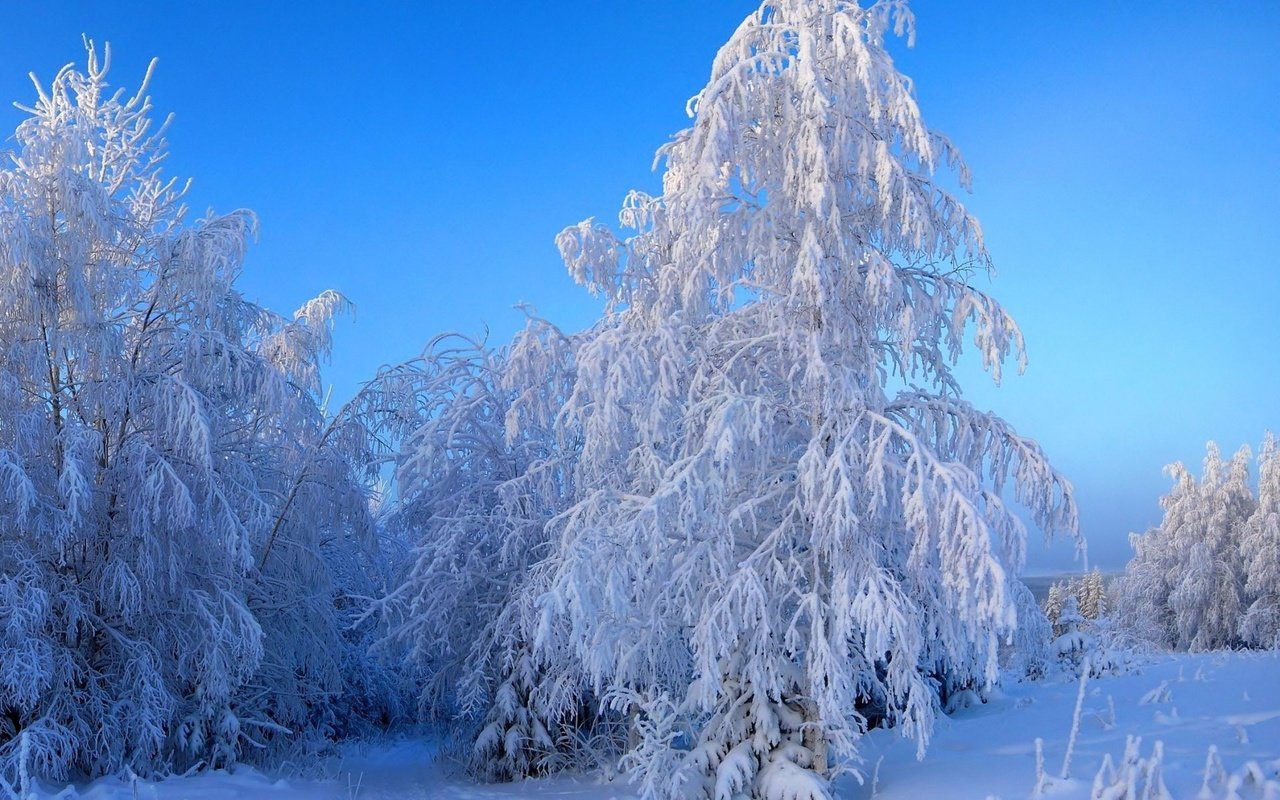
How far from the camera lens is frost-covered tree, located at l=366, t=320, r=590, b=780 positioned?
11.9 metres

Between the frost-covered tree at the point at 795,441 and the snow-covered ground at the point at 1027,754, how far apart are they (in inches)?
37.2

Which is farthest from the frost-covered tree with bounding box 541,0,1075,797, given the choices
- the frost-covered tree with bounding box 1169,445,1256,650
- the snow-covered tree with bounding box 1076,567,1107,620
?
the snow-covered tree with bounding box 1076,567,1107,620

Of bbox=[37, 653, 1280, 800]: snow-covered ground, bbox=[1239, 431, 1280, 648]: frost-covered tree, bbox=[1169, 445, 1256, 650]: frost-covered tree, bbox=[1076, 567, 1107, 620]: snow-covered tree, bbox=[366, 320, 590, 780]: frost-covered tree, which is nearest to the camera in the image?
bbox=[37, 653, 1280, 800]: snow-covered ground

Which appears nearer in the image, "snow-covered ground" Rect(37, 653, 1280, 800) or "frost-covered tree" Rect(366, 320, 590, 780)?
"snow-covered ground" Rect(37, 653, 1280, 800)

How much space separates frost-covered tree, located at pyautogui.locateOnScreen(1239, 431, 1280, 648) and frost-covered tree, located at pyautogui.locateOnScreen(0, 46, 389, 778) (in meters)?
27.9

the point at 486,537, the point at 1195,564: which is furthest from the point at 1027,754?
the point at 1195,564

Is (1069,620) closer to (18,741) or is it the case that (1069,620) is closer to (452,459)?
(452,459)

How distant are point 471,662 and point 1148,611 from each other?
28267 mm

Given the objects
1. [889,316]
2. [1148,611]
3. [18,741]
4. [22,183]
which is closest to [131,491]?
[18,741]

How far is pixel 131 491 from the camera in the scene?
32.9 feet

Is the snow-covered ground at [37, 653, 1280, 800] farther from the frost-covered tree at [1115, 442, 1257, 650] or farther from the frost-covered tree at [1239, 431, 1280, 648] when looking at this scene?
the frost-covered tree at [1115, 442, 1257, 650]

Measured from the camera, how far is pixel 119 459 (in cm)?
1041

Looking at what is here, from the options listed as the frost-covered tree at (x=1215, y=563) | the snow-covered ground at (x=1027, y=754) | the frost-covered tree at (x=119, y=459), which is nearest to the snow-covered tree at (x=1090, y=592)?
the frost-covered tree at (x=1215, y=563)

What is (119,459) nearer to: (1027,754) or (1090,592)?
(1027,754)
